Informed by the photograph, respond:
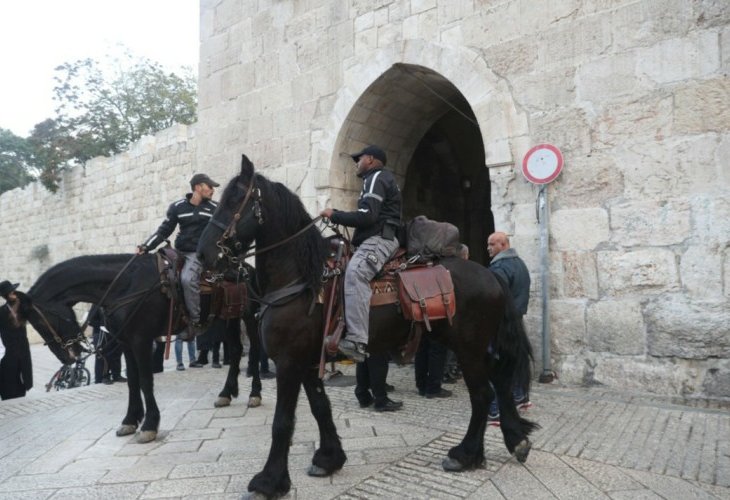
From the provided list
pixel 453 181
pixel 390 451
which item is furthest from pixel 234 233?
pixel 453 181

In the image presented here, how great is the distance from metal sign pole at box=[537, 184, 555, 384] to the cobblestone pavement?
17 centimetres

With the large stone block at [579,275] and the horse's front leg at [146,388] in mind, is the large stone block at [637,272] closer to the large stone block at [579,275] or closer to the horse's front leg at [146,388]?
the large stone block at [579,275]

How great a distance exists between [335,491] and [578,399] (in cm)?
300

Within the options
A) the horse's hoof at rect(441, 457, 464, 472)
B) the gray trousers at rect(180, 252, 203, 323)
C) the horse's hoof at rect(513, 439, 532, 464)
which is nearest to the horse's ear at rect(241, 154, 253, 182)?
the gray trousers at rect(180, 252, 203, 323)

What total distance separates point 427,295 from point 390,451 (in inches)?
50.8

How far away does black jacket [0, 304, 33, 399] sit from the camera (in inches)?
226

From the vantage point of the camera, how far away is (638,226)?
5410 mm

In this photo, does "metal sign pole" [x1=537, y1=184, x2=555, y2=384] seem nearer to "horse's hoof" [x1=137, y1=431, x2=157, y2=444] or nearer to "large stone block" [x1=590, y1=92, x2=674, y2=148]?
"large stone block" [x1=590, y1=92, x2=674, y2=148]

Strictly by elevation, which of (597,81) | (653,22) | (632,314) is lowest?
(632,314)

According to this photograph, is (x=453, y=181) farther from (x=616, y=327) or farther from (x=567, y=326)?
(x=616, y=327)

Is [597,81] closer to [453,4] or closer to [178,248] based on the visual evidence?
[453,4]

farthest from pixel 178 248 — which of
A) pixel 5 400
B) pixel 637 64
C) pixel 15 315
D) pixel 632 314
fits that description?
pixel 637 64

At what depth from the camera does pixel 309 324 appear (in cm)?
344

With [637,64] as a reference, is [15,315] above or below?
below
